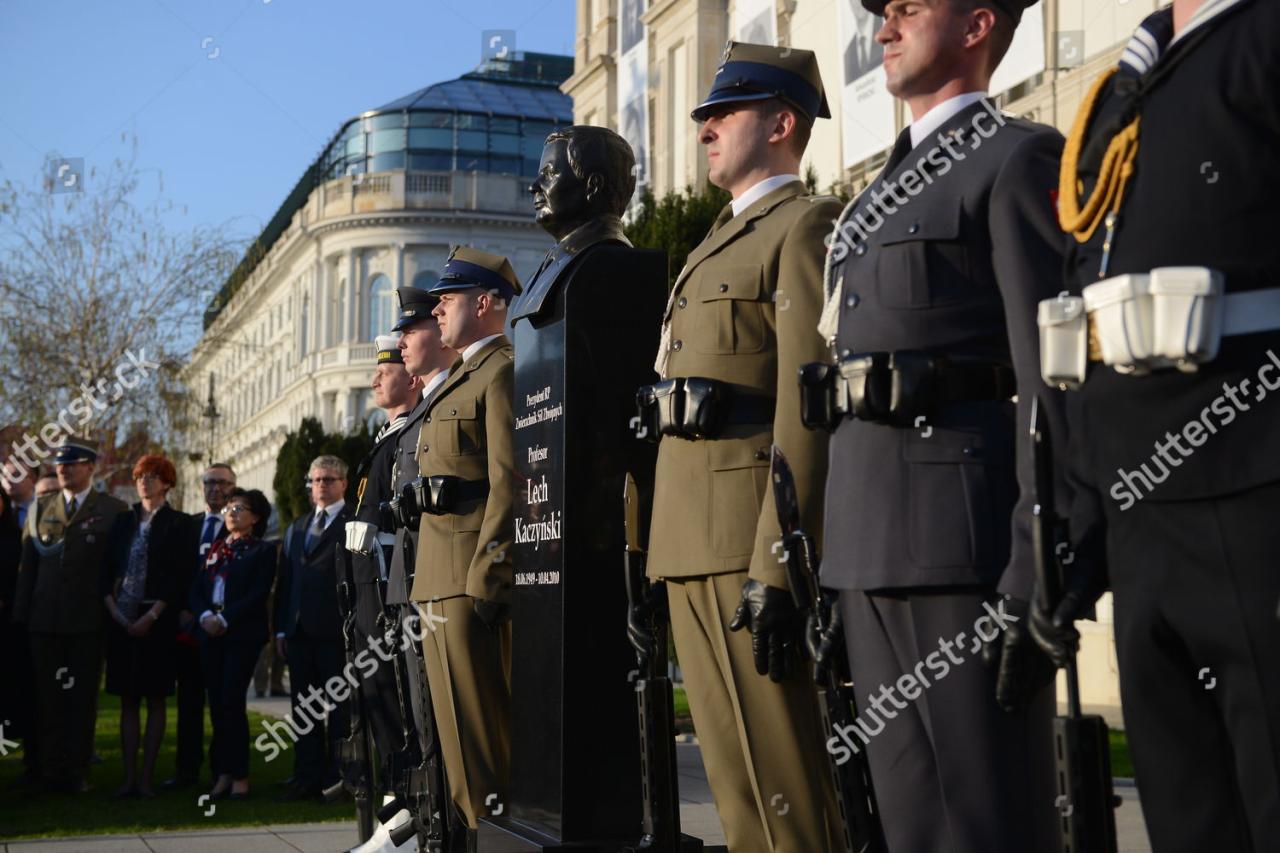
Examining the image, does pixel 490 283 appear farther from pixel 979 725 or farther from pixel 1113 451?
pixel 1113 451

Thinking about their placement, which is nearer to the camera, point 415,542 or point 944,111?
point 944,111

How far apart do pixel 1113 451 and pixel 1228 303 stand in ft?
0.94

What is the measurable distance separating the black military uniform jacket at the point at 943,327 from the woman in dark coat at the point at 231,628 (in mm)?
7565

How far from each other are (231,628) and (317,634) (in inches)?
30.7

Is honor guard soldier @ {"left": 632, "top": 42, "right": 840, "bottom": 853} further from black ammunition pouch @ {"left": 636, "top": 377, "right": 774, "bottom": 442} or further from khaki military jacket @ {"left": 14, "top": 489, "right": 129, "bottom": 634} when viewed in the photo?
khaki military jacket @ {"left": 14, "top": 489, "right": 129, "bottom": 634}

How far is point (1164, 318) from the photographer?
7.75 feet

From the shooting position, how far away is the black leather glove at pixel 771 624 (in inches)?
146

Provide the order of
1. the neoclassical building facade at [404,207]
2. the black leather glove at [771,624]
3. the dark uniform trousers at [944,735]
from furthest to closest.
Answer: the neoclassical building facade at [404,207] → the black leather glove at [771,624] → the dark uniform trousers at [944,735]

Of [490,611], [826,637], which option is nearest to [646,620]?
[826,637]

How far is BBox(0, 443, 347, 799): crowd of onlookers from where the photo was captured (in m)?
10.3

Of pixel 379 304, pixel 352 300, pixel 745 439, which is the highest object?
Answer: pixel 352 300

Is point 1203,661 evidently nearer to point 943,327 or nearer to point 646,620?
point 943,327

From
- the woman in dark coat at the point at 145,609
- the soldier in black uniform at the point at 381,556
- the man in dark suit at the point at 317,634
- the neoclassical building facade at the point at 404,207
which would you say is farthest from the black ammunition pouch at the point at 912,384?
the neoclassical building facade at the point at 404,207

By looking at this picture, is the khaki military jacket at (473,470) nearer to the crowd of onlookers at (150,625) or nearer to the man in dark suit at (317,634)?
the man in dark suit at (317,634)
